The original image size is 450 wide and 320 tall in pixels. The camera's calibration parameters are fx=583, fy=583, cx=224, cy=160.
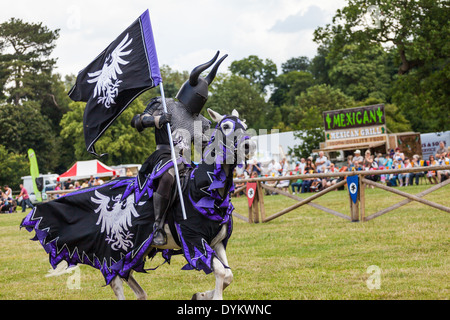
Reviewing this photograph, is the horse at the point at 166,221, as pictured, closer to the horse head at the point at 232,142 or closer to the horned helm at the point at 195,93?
the horse head at the point at 232,142

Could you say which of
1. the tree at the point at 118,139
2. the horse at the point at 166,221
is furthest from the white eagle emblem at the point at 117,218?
the tree at the point at 118,139

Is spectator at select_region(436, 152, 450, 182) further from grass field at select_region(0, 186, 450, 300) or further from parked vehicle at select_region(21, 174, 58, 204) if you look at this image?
parked vehicle at select_region(21, 174, 58, 204)

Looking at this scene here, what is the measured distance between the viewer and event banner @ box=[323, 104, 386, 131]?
1262 inches

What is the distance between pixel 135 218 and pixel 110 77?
1755mm

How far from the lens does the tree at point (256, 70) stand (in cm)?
8762

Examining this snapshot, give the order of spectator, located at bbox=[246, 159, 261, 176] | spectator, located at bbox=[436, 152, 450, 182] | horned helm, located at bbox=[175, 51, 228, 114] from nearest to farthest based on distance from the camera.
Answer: horned helm, located at bbox=[175, 51, 228, 114] → spectator, located at bbox=[436, 152, 450, 182] → spectator, located at bbox=[246, 159, 261, 176]

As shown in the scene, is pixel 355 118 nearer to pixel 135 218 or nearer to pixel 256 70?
pixel 135 218

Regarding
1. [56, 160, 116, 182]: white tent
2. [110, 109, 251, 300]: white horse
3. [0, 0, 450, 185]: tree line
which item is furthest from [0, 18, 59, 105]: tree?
[110, 109, 251, 300]: white horse

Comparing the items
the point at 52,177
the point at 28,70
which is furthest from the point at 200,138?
the point at 28,70

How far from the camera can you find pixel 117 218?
21.9 feet

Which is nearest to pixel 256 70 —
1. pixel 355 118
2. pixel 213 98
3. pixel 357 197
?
pixel 213 98

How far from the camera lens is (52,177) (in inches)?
1745
